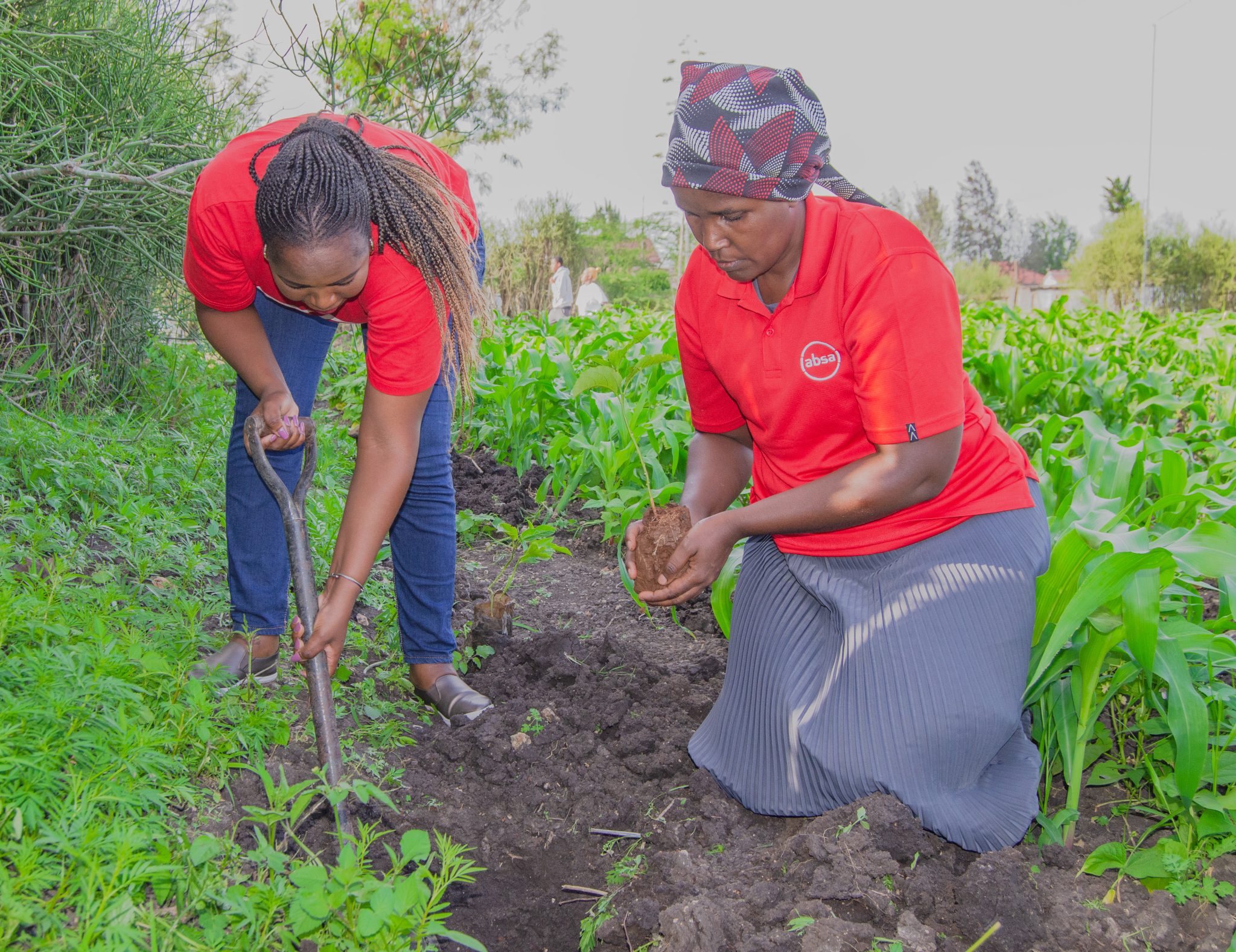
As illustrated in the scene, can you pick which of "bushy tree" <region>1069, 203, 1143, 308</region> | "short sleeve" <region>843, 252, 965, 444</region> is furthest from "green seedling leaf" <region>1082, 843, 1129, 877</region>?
"bushy tree" <region>1069, 203, 1143, 308</region>

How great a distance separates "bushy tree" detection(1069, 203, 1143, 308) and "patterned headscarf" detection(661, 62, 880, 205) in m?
41.6

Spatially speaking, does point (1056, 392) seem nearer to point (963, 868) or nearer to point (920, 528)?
point (920, 528)

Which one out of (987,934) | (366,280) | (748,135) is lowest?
(987,934)

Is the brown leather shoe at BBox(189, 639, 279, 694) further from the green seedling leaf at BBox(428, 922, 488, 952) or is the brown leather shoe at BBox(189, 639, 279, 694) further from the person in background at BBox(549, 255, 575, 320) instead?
the person in background at BBox(549, 255, 575, 320)

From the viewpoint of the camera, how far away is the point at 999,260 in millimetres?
58031

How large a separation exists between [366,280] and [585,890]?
1141mm

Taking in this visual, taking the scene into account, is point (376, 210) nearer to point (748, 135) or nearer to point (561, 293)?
point (748, 135)

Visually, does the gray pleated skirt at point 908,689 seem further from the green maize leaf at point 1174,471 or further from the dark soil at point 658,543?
the green maize leaf at point 1174,471

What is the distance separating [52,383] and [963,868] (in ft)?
11.9

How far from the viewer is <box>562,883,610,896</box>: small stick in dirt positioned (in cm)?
163

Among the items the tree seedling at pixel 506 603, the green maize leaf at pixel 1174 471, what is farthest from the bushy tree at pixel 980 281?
Answer: the tree seedling at pixel 506 603

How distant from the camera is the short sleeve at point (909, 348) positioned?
1.61 meters

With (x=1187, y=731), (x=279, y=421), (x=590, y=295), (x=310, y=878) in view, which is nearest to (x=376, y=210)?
(x=279, y=421)

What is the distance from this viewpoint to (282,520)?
6.73ft
